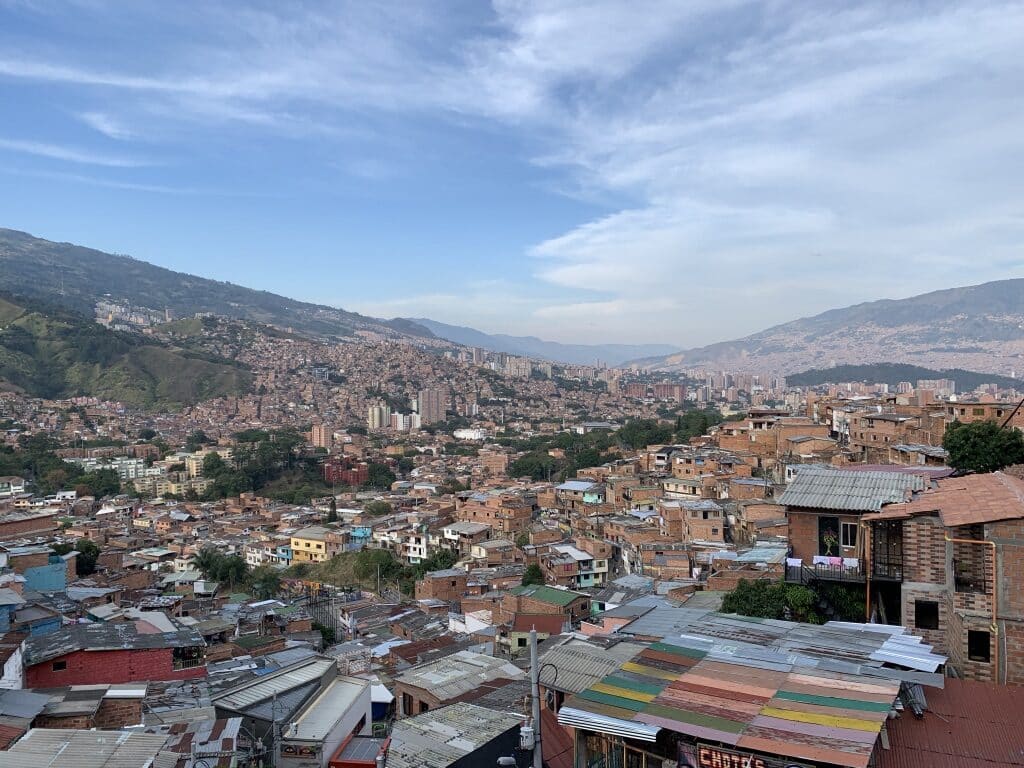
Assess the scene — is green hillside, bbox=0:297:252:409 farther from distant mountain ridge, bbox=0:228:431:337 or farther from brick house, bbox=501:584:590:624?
brick house, bbox=501:584:590:624

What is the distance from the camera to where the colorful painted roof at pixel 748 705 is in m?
3.85

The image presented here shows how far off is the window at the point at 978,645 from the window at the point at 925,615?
1.78ft

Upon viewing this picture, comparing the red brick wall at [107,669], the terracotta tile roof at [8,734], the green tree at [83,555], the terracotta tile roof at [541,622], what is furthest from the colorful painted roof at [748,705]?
the green tree at [83,555]

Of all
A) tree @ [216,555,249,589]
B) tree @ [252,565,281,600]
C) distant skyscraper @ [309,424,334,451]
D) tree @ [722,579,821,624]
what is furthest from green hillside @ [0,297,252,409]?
tree @ [722,579,821,624]

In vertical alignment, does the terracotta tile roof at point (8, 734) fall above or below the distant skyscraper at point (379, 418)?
above

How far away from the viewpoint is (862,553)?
7367mm

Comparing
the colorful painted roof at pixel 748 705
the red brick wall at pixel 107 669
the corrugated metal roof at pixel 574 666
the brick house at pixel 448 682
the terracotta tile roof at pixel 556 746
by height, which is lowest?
the brick house at pixel 448 682

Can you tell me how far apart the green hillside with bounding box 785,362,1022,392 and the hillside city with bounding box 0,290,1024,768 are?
78107 mm

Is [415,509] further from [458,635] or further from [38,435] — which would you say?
[38,435]

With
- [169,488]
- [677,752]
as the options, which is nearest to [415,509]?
[169,488]

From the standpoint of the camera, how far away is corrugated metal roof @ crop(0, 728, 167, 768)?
5316mm

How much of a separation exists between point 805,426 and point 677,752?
81.1 ft

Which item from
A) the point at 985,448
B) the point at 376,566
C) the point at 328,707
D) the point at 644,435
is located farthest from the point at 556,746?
the point at 644,435

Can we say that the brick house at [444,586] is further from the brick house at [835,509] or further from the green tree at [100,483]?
the green tree at [100,483]
